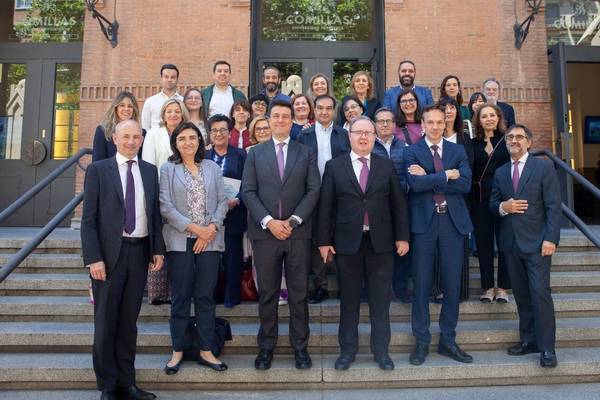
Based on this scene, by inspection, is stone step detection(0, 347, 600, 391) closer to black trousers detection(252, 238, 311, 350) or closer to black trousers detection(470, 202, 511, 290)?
black trousers detection(252, 238, 311, 350)

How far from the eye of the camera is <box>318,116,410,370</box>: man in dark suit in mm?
4098

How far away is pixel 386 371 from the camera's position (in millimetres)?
4055

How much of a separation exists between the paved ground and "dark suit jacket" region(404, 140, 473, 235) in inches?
55.7

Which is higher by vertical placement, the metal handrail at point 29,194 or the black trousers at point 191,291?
the metal handrail at point 29,194

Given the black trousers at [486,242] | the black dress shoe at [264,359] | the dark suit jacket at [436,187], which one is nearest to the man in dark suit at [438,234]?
the dark suit jacket at [436,187]

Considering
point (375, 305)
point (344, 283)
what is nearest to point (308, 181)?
point (344, 283)

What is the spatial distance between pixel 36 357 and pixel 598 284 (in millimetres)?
6304

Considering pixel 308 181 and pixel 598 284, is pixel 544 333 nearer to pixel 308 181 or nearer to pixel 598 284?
pixel 598 284

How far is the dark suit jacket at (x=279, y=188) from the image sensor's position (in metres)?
4.03

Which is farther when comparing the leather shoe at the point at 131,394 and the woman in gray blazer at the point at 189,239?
the woman in gray blazer at the point at 189,239

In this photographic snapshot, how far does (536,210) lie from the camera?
14.0ft

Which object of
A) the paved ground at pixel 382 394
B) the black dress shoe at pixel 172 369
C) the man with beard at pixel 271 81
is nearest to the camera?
the paved ground at pixel 382 394

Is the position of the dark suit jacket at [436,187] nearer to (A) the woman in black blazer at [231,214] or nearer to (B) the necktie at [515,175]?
(B) the necktie at [515,175]

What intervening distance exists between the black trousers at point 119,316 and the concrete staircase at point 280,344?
377mm
